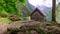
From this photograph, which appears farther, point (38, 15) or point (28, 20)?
point (38, 15)

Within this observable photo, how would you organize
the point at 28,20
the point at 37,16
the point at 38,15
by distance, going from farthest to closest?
the point at 38,15
the point at 37,16
the point at 28,20

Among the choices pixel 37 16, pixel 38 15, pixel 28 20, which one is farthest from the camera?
pixel 38 15

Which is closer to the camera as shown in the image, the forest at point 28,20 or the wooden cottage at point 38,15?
the forest at point 28,20

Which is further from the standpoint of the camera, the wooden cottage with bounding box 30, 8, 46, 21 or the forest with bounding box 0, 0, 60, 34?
the wooden cottage with bounding box 30, 8, 46, 21

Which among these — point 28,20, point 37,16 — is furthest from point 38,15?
point 28,20

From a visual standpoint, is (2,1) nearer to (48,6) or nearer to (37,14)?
(37,14)

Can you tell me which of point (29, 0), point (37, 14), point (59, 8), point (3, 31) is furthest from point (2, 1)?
point (29, 0)

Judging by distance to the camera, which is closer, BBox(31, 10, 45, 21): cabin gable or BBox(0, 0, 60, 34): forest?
BBox(0, 0, 60, 34): forest

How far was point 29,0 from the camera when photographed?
14344mm

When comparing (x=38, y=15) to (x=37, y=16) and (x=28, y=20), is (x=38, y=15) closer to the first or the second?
(x=37, y=16)

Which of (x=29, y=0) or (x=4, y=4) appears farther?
(x=29, y=0)

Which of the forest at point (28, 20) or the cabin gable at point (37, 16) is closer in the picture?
the forest at point (28, 20)

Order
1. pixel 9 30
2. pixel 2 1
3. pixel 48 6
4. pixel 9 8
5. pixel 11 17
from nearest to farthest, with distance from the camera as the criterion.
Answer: pixel 9 30
pixel 2 1
pixel 9 8
pixel 11 17
pixel 48 6

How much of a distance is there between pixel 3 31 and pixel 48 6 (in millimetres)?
7238
